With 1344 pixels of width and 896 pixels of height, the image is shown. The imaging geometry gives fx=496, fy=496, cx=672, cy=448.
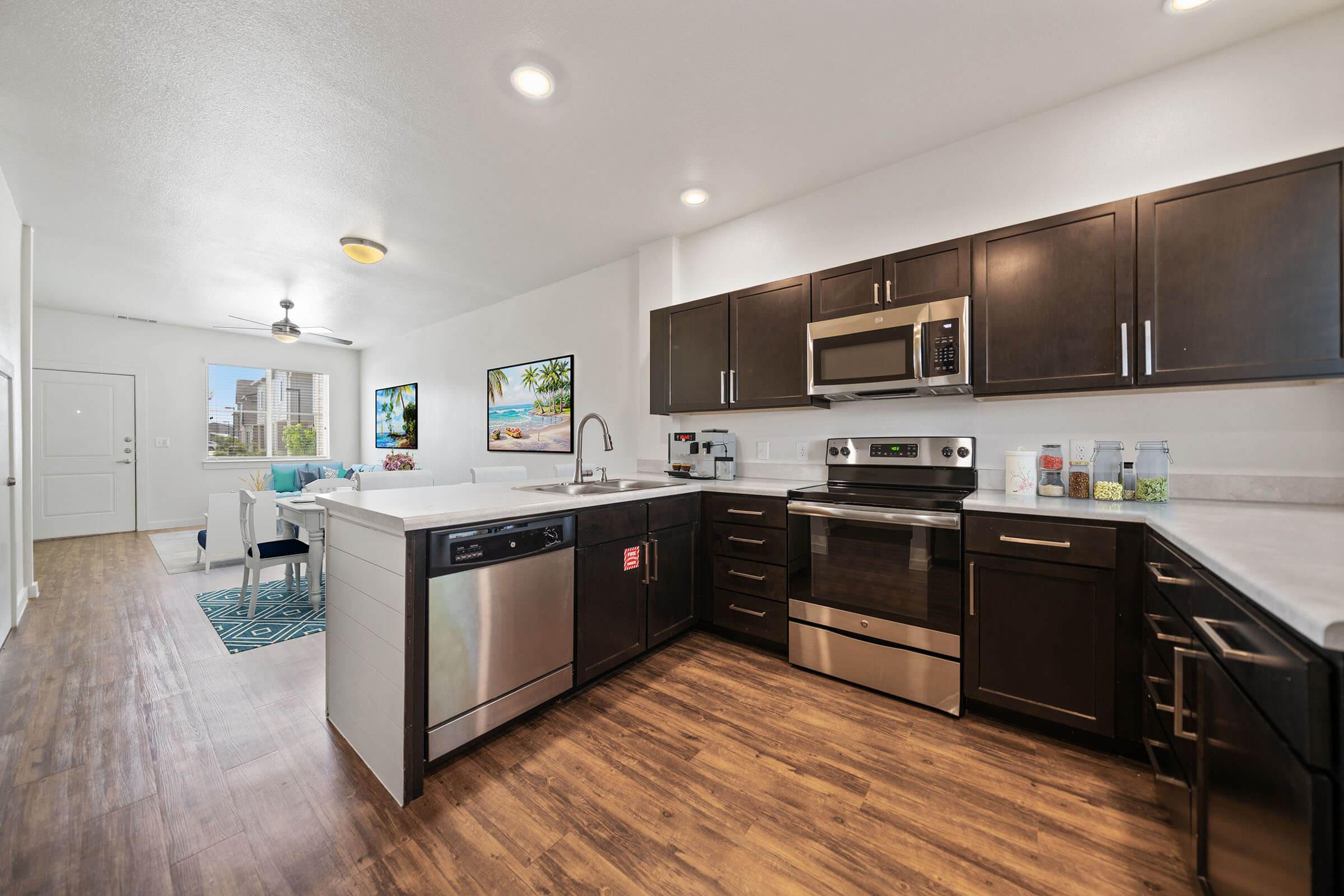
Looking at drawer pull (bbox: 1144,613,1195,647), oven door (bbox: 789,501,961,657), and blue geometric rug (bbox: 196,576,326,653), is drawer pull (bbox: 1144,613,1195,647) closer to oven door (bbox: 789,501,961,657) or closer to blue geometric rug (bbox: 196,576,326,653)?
oven door (bbox: 789,501,961,657)

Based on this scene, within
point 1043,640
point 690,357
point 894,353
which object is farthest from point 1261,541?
point 690,357

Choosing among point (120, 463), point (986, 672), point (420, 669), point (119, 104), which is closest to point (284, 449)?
point (120, 463)

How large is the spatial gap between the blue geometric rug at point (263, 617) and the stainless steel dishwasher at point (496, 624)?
4.76 ft

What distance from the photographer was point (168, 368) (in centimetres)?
642

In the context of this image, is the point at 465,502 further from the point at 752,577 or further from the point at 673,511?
the point at 752,577

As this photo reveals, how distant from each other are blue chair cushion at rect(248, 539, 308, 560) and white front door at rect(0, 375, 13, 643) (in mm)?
1054

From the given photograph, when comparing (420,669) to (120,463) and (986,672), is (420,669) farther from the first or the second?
(120,463)

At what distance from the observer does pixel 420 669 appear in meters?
1.60

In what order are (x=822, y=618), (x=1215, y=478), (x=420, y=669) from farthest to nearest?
(x=822, y=618) → (x=1215, y=478) → (x=420, y=669)

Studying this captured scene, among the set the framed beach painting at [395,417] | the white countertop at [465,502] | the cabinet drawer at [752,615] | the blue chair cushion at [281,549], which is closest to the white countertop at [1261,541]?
the cabinet drawer at [752,615]

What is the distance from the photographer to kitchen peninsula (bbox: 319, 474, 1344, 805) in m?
1.15

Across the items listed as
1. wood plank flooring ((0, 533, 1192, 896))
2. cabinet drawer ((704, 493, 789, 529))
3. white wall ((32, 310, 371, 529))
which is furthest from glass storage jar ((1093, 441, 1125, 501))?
white wall ((32, 310, 371, 529))

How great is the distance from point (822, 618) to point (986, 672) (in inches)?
26.7

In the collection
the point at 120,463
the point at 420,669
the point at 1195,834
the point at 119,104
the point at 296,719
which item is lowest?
the point at 296,719
